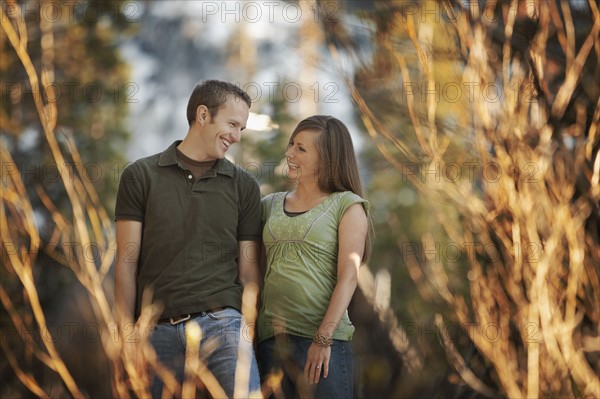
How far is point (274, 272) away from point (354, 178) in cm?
31

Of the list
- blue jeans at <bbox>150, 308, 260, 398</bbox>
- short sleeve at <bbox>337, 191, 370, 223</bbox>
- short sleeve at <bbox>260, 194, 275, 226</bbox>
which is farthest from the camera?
short sleeve at <bbox>260, 194, 275, 226</bbox>

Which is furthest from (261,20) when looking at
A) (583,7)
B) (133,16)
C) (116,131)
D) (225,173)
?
(225,173)

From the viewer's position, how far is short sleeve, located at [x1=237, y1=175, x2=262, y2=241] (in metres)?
1.89

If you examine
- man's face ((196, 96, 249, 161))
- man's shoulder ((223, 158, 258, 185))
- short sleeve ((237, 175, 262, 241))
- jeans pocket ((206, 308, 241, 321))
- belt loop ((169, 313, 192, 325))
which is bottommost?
belt loop ((169, 313, 192, 325))

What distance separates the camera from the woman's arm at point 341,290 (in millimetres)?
1733

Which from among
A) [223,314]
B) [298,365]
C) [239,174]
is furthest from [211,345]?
[239,174]

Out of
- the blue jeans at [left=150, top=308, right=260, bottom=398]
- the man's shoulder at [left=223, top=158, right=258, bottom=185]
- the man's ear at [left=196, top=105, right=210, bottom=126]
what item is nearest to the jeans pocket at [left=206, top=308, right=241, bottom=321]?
the blue jeans at [left=150, top=308, right=260, bottom=398]

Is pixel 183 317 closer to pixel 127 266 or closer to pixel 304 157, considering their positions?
pixel 127 266

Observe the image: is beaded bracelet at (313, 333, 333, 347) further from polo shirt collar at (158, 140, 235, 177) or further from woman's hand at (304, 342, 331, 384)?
polo shirt collar at (158, 140, 235, 177)

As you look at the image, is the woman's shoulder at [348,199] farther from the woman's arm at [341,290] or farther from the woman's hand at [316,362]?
the woman's hand at [316,362]

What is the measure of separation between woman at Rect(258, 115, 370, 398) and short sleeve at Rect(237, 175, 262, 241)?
1.5 inches

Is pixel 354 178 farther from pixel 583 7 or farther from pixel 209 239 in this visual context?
pixel 583 7

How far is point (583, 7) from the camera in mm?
2898

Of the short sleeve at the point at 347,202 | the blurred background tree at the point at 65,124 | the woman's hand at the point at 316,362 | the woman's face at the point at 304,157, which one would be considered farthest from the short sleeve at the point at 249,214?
the blurred background tree at the point at 65,124
